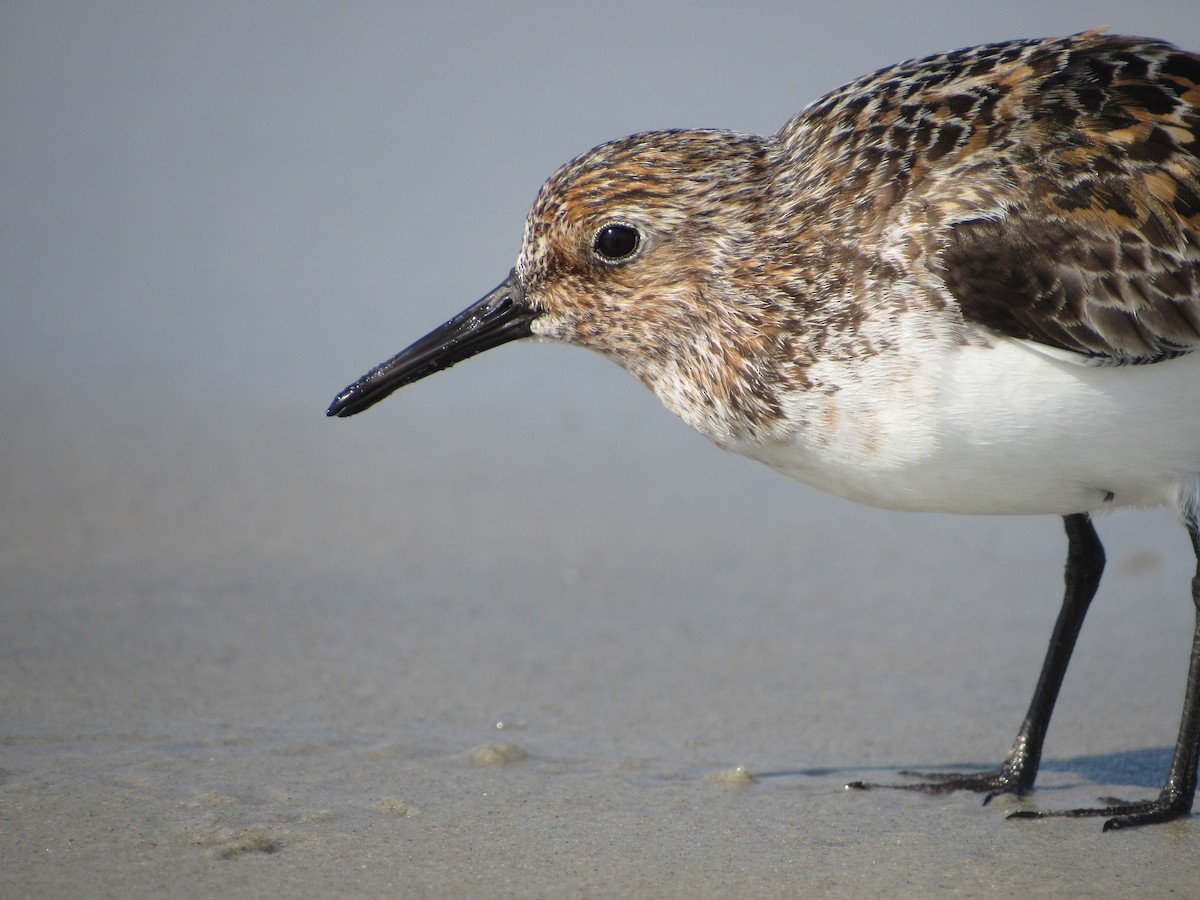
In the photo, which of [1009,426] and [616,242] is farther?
[616,242]

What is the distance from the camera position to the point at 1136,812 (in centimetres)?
389

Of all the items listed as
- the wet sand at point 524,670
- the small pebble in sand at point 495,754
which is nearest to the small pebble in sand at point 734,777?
the wet sand at point 524,670

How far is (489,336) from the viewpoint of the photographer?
4.35 m

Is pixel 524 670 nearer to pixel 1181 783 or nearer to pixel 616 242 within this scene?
pixel 616 242

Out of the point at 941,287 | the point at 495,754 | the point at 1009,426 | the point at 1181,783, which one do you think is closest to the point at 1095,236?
the point at 941,287

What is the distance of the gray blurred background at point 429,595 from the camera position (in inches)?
145

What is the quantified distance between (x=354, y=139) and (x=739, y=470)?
505cm

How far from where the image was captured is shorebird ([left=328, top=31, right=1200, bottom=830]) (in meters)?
3.61

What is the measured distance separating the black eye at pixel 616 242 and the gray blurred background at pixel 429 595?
4.94 feet

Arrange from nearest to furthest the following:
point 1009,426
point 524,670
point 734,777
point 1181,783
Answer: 1. point 1009,426
2. point 1181,783
3. point 734,777
4. point 524,670

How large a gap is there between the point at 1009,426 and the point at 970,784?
1.20 meters

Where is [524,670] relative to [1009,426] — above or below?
below

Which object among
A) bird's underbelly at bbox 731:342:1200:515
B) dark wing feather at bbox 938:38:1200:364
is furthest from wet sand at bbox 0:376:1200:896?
dark wing feather at bbox 938:38:1200:364

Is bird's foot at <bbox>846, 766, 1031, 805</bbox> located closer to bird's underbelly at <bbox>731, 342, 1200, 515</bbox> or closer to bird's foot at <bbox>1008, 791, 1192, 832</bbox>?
bird's foot at <bbox>1008, 791, 1192, 832</bbox>
